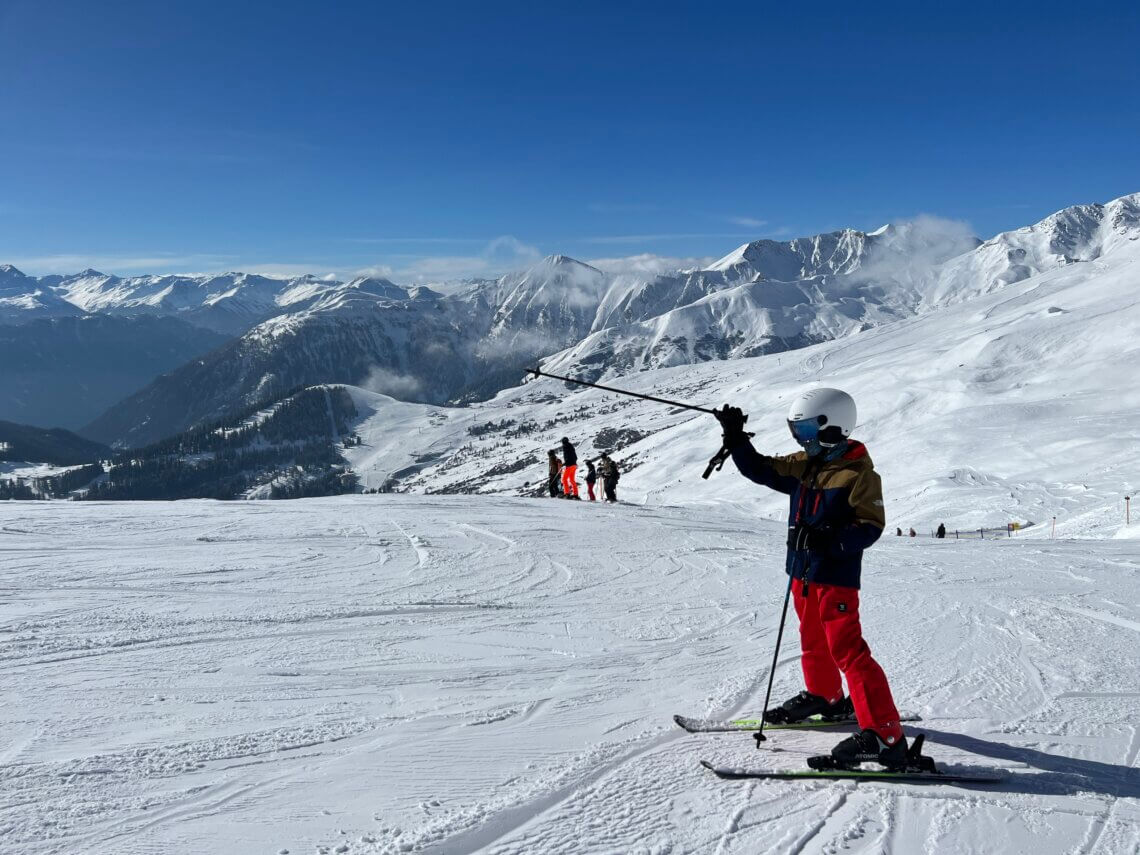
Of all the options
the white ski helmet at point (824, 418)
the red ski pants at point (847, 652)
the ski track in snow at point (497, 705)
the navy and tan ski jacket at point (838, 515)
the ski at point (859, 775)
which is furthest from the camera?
the white ski helmet at point (824, 418)

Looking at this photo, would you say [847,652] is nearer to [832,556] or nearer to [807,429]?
[832,556]

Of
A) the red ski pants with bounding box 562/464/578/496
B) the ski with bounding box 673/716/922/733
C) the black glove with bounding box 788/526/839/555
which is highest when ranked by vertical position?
the black glove with bounding box 788/526/839/555

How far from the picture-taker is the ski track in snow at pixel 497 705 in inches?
143

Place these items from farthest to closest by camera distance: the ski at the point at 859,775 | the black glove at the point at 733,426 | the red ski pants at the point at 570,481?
the red ski pants at the point at 570,481 < the black glove at the point at 733,426 < the ski at the point at 859,775

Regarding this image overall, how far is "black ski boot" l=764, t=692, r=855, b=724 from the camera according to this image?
512 centimetres

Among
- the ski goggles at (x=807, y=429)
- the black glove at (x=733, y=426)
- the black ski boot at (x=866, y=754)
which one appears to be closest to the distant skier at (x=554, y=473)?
the black glove at (x=733, y=426)

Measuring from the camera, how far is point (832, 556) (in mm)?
4633

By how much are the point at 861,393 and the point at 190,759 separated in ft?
270

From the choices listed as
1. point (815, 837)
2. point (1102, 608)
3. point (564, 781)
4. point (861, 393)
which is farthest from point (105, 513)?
point (861, 393)

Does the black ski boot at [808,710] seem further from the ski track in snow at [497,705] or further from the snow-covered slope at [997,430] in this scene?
the snow-covered slope at [997,430]

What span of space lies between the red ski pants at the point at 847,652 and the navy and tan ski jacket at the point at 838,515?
0.38 feet

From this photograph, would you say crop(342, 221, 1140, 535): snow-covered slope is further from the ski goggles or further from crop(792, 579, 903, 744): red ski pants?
the ski goggles

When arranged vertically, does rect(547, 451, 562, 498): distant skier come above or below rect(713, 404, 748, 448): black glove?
below

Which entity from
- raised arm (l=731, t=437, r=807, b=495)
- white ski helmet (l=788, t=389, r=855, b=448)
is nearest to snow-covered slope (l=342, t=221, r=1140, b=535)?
raised arm (l=731, t=437, r=807, b=495)
